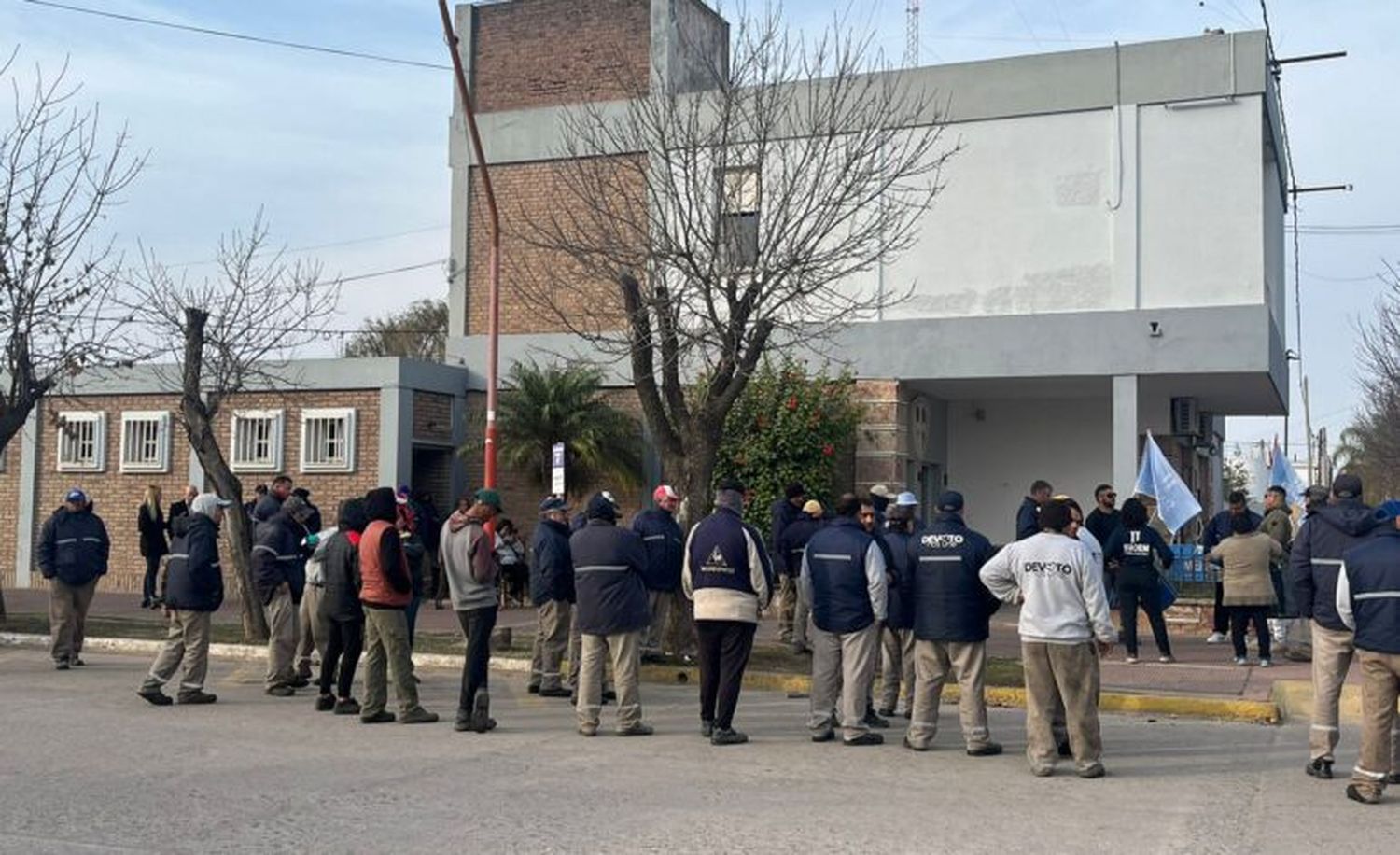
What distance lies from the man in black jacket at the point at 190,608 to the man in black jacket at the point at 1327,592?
8.69m

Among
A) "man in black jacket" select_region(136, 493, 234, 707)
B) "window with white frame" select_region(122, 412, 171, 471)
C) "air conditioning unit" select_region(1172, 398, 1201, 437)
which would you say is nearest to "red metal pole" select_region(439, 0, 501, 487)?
"man in black jacket" select_region(136, 493, 234, 707)

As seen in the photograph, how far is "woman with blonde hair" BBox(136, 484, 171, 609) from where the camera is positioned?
21.5m

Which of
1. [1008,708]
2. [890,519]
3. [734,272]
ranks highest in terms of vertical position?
[734,272]

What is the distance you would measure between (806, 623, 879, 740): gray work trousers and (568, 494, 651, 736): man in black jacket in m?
1.35

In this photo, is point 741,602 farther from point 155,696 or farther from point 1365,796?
point 155,696

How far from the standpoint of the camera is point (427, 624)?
1934 cm

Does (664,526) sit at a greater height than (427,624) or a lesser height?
greater

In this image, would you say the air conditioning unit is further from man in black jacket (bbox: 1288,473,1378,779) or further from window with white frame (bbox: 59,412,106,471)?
window with white frame (bbox: 59,412,106,471)

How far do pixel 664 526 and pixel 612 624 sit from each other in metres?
1.87

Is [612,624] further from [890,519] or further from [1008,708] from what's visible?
A: [1008,708]

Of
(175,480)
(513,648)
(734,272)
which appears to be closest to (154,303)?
(175,480)

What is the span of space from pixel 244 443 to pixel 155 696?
13.2 metres

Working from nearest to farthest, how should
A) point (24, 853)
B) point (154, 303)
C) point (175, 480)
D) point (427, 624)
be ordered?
point (24, 853) < point (427, 624) < point (154, 303) < point (175, 480)

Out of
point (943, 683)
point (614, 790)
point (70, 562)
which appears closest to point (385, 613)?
point (614, 790)
